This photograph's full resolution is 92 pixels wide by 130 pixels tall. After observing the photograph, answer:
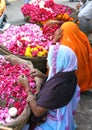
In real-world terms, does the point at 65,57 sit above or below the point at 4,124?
above

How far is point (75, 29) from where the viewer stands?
17.3ft

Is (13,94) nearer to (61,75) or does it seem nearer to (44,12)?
(61,75)

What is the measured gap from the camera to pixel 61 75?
11.2 feet

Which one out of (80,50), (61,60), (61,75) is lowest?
(80,50)

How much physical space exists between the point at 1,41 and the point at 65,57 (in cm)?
296

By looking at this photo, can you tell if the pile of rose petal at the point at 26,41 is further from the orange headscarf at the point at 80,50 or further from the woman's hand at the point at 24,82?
the woman's hand at the point at 24,82

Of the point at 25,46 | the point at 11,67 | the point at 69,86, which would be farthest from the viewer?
the point at 25,46

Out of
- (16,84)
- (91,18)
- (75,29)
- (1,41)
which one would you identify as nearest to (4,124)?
(16,84)

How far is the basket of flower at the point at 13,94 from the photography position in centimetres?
352

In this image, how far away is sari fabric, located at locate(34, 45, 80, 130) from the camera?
3.44 meters

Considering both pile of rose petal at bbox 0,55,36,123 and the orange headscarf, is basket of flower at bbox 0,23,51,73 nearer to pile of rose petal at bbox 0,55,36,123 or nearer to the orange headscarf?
the orange headscarf

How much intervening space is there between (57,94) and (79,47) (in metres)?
2.08

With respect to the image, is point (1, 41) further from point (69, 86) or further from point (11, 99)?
point (69, 86)

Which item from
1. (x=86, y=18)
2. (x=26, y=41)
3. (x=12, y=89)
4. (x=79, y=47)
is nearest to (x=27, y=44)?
(x=26, y=41)
